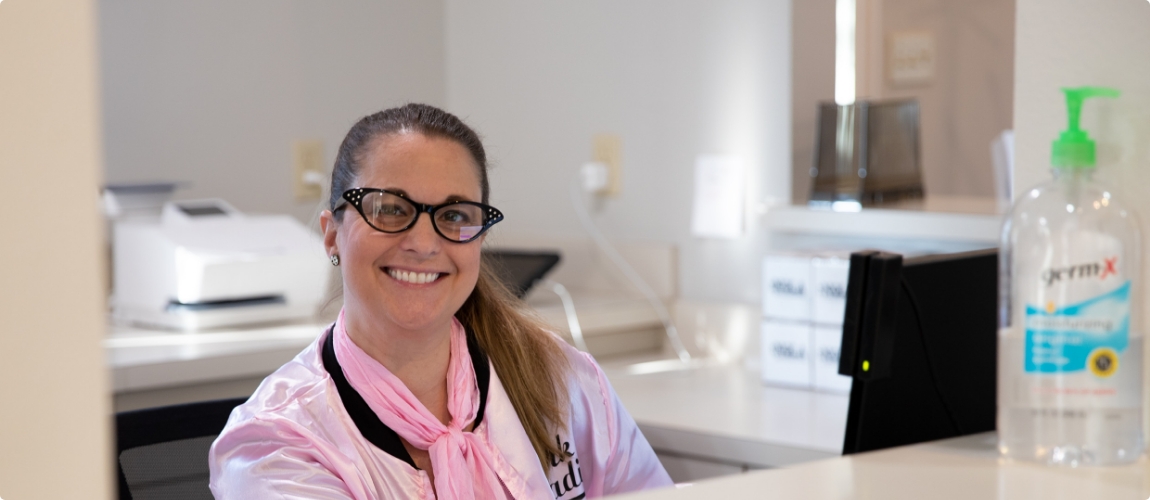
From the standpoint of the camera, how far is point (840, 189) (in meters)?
2.21

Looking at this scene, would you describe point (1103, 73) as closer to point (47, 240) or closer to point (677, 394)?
point (47, 240)

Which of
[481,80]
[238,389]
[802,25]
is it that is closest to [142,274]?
[238,389]

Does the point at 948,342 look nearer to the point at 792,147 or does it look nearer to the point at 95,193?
the point at 95,193

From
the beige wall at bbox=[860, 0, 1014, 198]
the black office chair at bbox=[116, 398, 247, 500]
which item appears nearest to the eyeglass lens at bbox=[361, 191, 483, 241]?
the black office chair at bbox=[116, 398, 247, 500]

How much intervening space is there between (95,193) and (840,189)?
1.92 m

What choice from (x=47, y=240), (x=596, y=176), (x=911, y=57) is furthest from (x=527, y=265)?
(x=47, y=240)

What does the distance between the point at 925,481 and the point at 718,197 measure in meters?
1.50

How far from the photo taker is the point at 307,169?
278 cm

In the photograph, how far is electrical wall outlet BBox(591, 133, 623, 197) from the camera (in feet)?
8.54

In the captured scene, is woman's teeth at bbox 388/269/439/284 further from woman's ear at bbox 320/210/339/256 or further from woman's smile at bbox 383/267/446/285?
woman's ear at bbox 320/210/339/256

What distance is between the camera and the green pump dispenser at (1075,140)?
987mm

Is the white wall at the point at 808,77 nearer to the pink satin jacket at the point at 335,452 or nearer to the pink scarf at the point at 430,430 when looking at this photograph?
the pink satin jacket at the point at 335,452

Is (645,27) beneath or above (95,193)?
above

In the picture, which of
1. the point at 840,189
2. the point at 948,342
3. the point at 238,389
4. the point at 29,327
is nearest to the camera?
the point at 29,327
